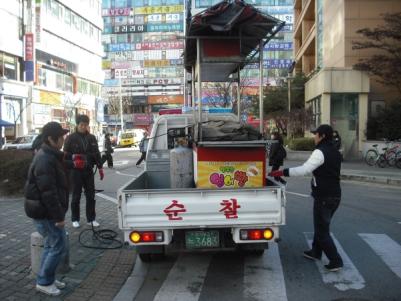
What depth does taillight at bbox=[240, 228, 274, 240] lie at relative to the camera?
5.47 m

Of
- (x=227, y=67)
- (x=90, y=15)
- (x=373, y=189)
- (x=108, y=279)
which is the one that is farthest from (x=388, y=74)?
(x=90, y=15)

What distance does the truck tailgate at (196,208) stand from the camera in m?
5.37

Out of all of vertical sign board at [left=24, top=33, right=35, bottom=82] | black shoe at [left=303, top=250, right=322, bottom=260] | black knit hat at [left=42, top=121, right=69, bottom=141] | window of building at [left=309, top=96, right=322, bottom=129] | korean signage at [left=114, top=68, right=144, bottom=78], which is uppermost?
korean signage at [left=114, top=68, right=144, bottom=78]

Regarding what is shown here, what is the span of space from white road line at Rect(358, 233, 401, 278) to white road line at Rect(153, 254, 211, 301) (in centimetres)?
235

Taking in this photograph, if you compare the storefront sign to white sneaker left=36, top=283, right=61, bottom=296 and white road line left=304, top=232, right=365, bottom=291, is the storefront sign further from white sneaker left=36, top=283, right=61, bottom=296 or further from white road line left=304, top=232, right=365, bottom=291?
white road line left=304, top=232, right=365, bottom=291

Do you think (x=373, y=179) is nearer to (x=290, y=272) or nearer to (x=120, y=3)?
(x=290, y=272)

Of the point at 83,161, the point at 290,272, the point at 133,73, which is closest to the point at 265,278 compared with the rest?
the point at 290,272

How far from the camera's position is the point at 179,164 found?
6.68 meters

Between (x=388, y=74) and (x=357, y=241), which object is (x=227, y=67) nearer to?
(x=357, y=241)

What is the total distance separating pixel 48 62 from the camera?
162 feet

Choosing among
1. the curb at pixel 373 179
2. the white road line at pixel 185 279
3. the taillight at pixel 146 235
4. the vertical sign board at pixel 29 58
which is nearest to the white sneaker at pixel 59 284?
the taillight at pixel 146 235

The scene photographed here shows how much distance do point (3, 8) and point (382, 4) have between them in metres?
29.3

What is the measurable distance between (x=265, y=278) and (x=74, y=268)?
2.37m

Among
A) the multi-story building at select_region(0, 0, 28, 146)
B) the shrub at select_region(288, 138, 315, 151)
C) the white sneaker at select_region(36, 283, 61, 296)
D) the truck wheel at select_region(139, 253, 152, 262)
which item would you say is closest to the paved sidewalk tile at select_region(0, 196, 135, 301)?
the white sneaker at select_region(36, 283, 61, 296)
